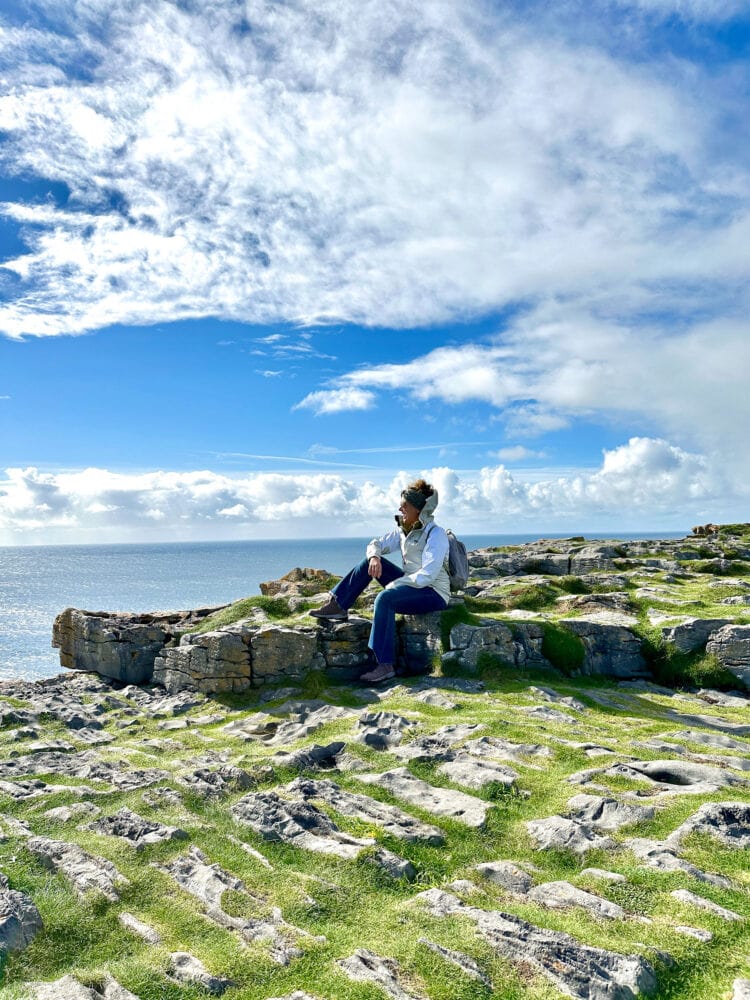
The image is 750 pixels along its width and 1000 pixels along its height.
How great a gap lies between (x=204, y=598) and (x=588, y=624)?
3753 inches

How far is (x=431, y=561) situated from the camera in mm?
15477

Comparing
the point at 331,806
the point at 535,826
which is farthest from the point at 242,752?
the point at 535,826

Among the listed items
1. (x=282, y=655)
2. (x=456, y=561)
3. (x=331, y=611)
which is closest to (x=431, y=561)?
(x=456, y=561)

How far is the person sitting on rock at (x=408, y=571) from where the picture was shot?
15.5m

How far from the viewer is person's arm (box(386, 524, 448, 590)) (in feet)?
50.8

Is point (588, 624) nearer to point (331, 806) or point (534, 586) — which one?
point (534, 586)

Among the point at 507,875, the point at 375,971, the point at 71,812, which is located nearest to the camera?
the point at 375,971

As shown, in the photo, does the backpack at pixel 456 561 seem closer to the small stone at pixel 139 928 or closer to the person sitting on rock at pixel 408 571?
the person sitting on rock at pixel 408 571

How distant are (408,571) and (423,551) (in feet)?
2.90

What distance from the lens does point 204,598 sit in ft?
346

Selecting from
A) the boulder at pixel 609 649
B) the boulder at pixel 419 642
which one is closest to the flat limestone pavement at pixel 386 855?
the boulder at pixel 419 642

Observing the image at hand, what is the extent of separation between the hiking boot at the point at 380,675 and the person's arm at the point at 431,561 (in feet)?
6.90

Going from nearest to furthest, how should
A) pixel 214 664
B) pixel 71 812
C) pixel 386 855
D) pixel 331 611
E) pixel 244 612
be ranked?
pixel 386 855 < pixel 71 812 < pixel 214 664 < pixel 331 611 < pixel 244 612

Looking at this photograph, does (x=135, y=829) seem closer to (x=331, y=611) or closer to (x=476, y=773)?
(x=476, y=773)
